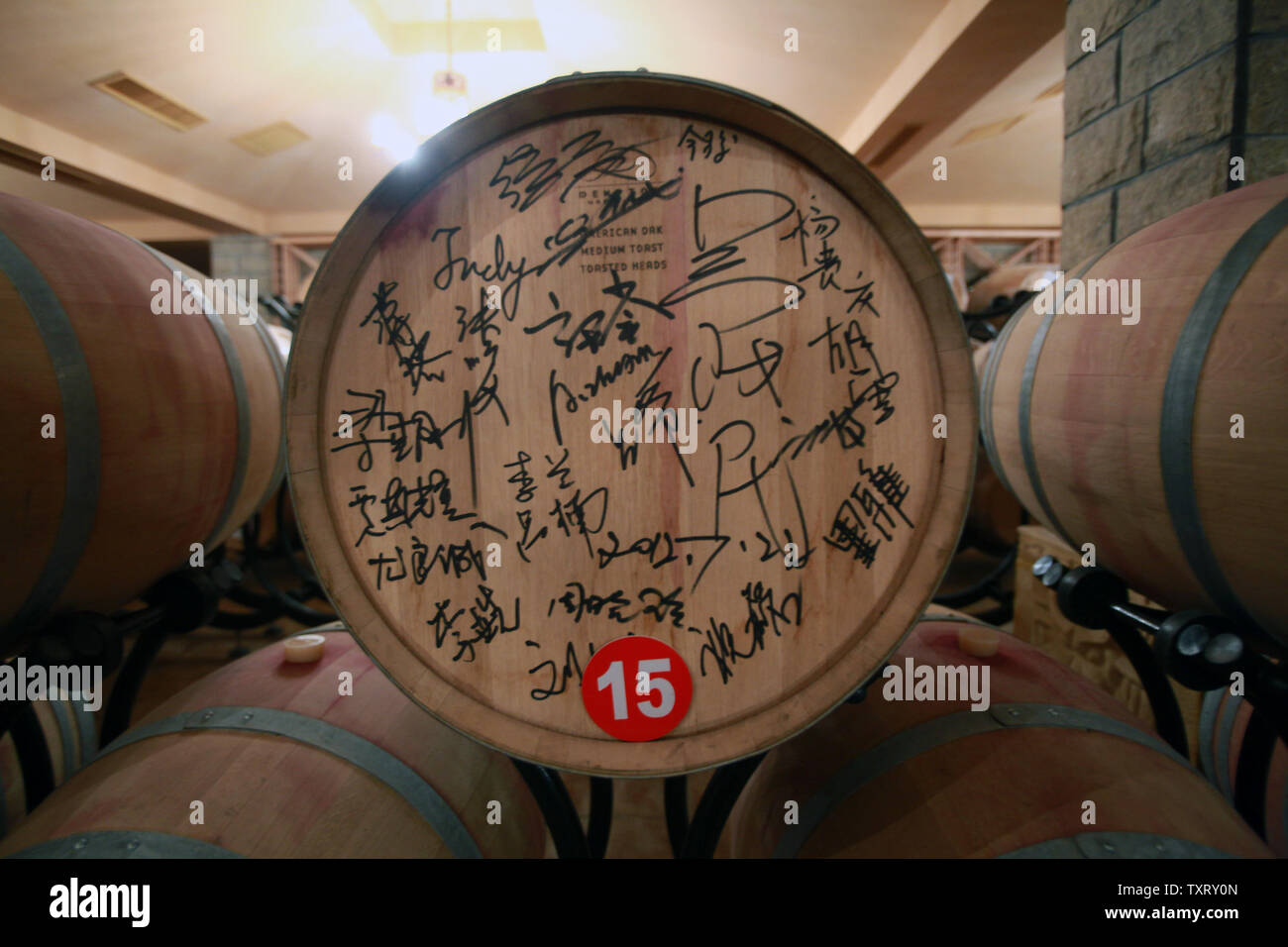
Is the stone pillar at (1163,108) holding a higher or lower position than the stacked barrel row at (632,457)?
higher

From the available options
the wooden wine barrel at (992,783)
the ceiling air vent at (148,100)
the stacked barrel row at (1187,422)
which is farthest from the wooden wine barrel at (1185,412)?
the ceiling air vent at (148,100)

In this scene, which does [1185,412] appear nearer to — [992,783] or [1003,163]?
[992,783]

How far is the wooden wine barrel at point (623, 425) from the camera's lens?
887 mm

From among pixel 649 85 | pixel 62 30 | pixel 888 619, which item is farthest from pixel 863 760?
pixel 62 30

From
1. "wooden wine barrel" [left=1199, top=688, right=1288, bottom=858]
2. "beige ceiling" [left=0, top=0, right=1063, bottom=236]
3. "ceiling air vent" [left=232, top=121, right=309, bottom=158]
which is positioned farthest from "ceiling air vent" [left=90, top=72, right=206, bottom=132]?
"wooden wine barrel" [left=1199, top=688, right=1288, bottom=858]

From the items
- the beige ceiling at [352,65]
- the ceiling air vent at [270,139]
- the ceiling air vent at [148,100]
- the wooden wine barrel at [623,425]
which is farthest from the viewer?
the ceiling air vent at [270,139]

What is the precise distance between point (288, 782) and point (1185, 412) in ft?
5.10

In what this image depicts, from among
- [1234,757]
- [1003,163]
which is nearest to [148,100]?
[1234,757]

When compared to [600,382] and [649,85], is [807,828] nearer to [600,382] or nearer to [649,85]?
[600,382]

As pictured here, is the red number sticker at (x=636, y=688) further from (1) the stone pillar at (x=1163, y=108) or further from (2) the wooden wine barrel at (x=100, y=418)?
(1) the stone pillar at (x=1163, y=108)

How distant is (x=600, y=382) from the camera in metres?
0.90

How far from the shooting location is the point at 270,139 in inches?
312

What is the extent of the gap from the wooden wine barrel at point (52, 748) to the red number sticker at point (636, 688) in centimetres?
120

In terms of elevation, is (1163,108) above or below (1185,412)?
above
